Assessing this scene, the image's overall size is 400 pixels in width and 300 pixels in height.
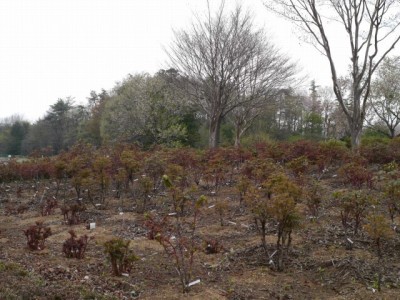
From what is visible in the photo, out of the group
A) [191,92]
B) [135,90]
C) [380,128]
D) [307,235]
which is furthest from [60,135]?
[307,235]

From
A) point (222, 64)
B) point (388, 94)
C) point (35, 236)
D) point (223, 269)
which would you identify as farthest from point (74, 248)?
point (388, 94)

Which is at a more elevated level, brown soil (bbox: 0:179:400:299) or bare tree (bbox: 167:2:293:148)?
bare tree (bbox: 167:2:293:148)

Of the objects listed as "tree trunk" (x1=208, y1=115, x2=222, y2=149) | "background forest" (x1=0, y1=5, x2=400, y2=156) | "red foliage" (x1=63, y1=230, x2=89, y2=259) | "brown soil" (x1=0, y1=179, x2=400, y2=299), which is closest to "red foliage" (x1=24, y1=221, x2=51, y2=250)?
"brown soil" (x1=0, y1=179, x2=400, y2=299)

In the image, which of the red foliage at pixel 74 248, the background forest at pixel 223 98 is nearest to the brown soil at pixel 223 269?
the red foliage at pixel 74 248

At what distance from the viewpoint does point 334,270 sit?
4.03 metres

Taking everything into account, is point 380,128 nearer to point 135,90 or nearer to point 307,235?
point 135,90

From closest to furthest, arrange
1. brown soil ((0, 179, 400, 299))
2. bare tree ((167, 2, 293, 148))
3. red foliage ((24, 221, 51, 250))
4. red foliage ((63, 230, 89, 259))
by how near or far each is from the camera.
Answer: brown soil ((0, 179, 400, 299)) < red foliage ((63, 230, 89, 259)) < red foliage ((24, 221, 51, 250)) < bare tree ((167, 2, 293, 148))

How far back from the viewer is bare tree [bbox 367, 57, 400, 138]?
27.2 meters

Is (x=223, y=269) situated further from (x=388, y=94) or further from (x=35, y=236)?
(x=388, y=94)

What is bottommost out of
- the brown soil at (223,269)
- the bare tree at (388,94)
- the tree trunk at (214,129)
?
the brown soil at (223,269)

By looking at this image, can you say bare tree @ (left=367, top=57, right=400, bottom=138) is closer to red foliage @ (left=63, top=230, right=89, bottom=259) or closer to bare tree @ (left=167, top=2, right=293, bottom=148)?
bare tree @ (left=167, top=2, right=293, bottom=148)

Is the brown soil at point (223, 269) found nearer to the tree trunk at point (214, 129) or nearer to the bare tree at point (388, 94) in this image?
the tree trunk at point (214, 129)

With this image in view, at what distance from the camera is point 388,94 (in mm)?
27297

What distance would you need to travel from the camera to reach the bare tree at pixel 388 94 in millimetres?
27172
